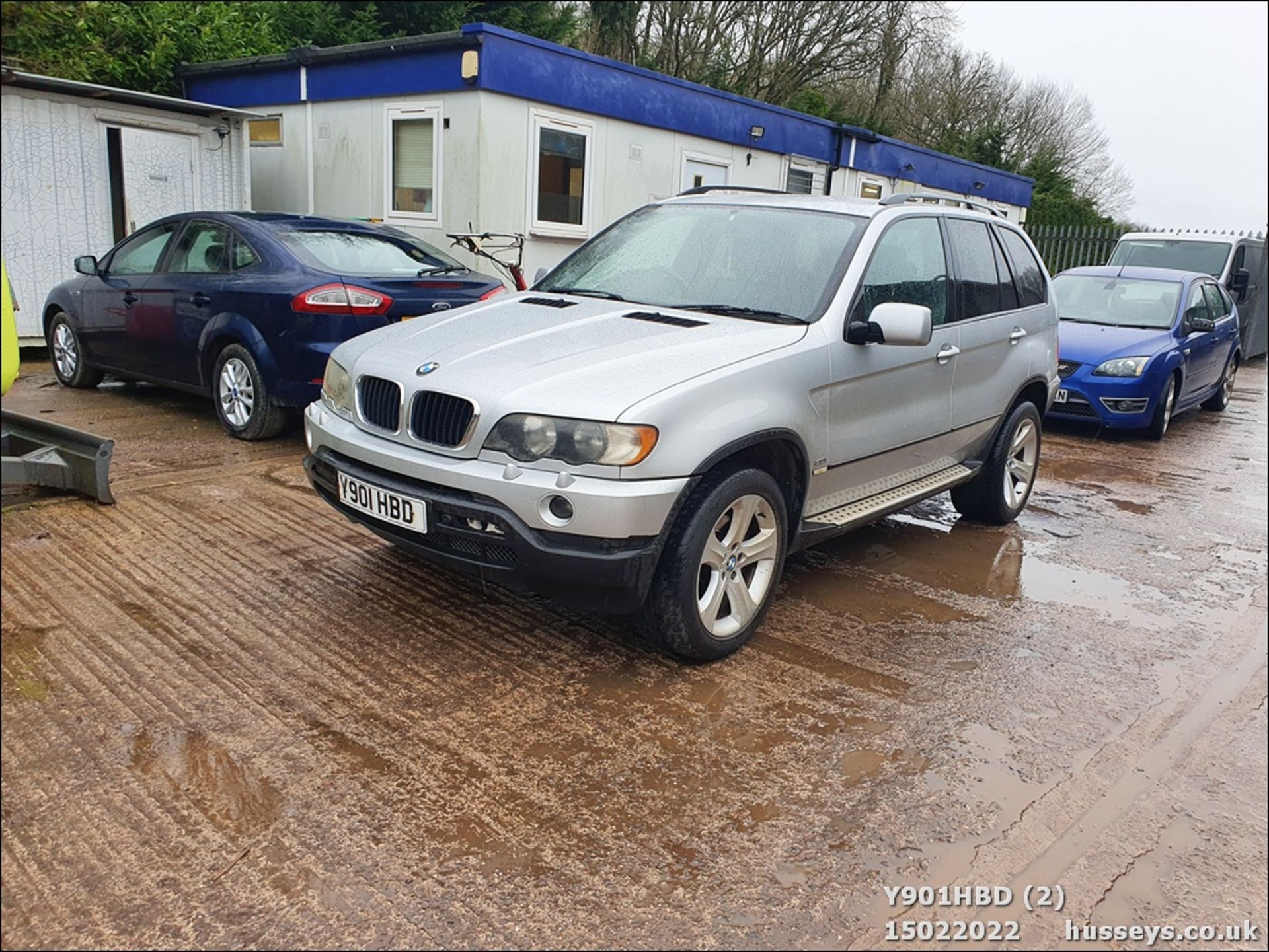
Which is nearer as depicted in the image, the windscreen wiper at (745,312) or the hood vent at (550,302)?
the windscreen wiper at (745,312)

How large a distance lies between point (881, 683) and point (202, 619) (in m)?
2.74

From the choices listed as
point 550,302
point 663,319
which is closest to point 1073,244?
point 550,302

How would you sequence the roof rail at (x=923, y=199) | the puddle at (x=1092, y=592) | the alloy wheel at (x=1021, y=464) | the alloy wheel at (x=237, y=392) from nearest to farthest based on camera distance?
the puddle at (x=1092, y=592) < the roof rail at (x=923, y=199) < the alloy wheel at (x=1021, y=464) < the alloy wheel at (x=237, y=392)

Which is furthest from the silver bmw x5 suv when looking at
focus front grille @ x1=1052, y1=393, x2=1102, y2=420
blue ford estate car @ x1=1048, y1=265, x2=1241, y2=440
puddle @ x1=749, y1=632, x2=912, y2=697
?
focus front grille @ x1=1052, y1=393, x2=1102, y2=420

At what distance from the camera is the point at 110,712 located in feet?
10.9

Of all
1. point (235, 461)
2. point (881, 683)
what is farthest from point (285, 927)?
point (235, 461)

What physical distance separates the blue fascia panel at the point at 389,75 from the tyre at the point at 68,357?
4.56 m

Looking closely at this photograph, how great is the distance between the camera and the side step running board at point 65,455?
5324 millimetres

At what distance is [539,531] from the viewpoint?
3521 mm

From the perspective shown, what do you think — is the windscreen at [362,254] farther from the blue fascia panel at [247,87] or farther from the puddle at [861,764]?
the blue fascia panel at [247,87]

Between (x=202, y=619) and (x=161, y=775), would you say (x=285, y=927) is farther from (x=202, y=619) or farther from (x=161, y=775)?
(x=202, y=619)

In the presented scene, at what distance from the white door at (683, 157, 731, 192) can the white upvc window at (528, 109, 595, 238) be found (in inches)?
73.0

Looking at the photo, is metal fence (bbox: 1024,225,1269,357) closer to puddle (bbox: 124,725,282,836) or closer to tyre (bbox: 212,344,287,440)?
tyre (bbox: 212,344,287,440)

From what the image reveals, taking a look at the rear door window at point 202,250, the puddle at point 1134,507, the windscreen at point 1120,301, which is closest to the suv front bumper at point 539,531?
the rear door window at point 202,250
